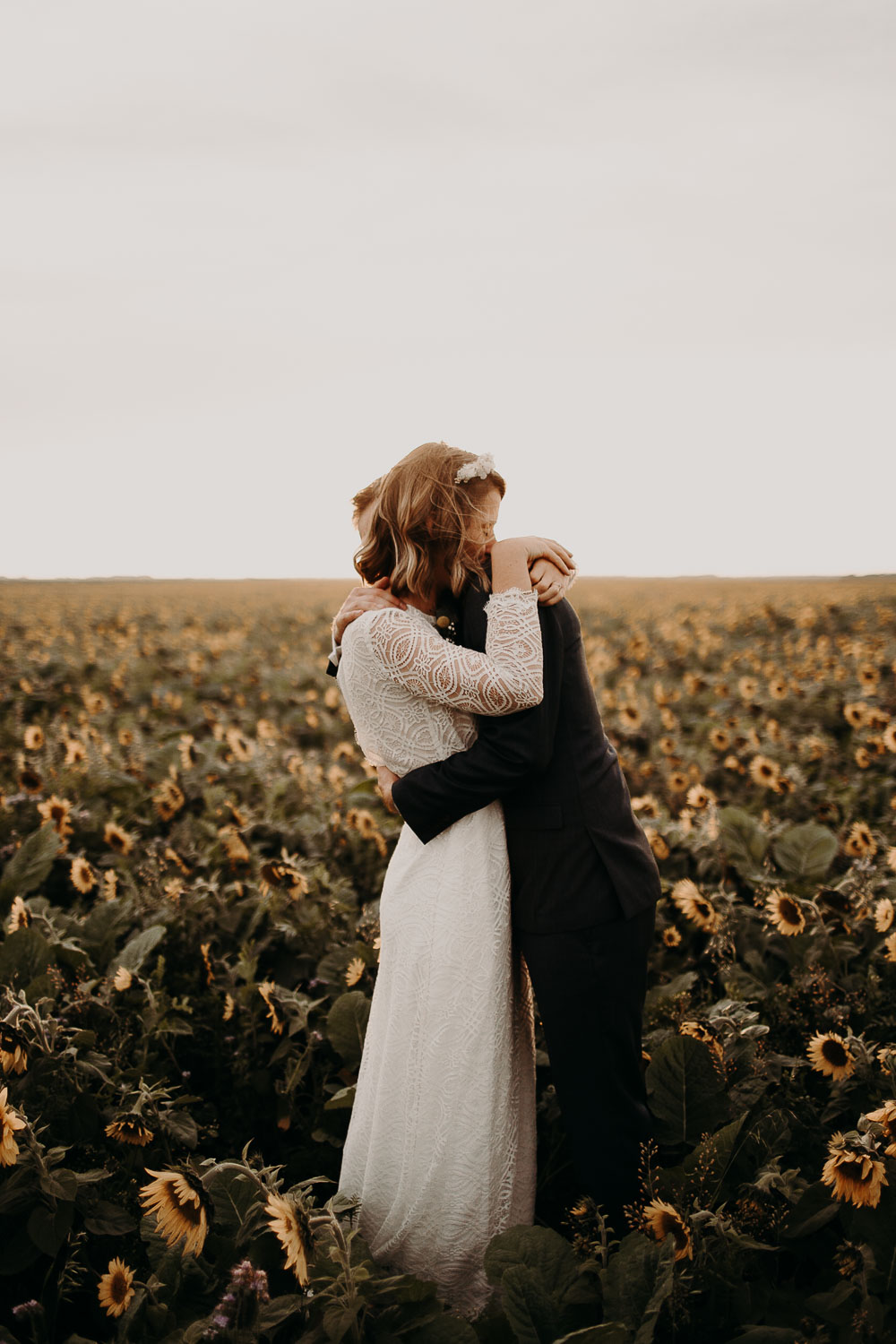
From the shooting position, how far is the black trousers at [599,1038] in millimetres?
Answer: 1890

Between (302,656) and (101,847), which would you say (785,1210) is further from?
(302,656)

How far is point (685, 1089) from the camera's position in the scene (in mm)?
2072

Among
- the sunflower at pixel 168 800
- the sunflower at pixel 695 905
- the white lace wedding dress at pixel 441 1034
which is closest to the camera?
the white lace wedding dress at pixel 441 1034

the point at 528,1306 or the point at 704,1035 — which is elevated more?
the point at 704,1035

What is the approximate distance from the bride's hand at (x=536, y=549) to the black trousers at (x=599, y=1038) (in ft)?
2.53

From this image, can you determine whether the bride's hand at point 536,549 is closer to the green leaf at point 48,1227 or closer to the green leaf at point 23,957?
the green leaf at point 48,1227

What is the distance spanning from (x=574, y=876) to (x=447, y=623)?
1.98ft

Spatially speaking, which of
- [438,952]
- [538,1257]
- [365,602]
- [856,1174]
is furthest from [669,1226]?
[365,602]

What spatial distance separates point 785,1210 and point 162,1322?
129 cm

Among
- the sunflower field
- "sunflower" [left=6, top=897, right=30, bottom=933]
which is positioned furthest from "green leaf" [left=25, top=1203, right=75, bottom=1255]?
"sunflower" [left=6, top=897, right=30, bottom=933]

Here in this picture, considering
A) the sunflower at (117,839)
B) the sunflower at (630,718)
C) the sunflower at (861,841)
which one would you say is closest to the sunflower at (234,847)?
the sunflower at (117,839)

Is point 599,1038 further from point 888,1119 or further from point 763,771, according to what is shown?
point 763,771

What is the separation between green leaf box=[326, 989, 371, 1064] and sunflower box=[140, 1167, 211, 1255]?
95 cm

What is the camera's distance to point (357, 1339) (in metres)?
1.59
